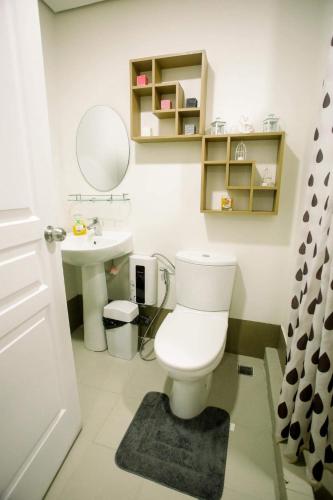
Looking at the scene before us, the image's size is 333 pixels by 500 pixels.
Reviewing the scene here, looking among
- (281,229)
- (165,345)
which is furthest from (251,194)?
(165,345)

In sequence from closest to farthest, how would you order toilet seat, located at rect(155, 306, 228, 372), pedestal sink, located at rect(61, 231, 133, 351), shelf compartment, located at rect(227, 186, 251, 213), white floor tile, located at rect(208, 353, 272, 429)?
toilet seat, located at rect(155, 306, 228, 372)
white floor tile, located at rect(208, 353, 272, 429)
shelf compartment, located at rect(227, 186, 251, 213)
pedestal sink, located at rect(61, 231, 133, 351)

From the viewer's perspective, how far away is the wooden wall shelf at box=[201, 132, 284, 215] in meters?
1.42

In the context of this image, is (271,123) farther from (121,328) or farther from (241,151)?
(121,328)

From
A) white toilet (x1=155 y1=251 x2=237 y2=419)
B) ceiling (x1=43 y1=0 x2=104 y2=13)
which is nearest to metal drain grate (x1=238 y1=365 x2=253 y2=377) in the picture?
white toilet (x1=155 y1=251 x2=237 y2=419)

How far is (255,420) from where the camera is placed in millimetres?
1327

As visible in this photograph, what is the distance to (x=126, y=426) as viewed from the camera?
4.20ft

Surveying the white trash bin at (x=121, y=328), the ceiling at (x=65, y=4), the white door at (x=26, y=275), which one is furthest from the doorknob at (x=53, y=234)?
the ceiling at (x=65, y=4)

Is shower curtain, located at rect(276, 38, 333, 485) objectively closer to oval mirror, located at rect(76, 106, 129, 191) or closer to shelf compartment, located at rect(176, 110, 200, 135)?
shelf compartment, located at rect(176, 110, 200, 135)

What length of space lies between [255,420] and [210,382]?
0.32 meters

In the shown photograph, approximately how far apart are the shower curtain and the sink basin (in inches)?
41.5

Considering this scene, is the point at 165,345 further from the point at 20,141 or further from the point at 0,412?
the point at 20,141

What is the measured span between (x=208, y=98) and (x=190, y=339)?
56.6 inches

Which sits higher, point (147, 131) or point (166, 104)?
point (166, 104)

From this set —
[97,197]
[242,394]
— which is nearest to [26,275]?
[97,197]
